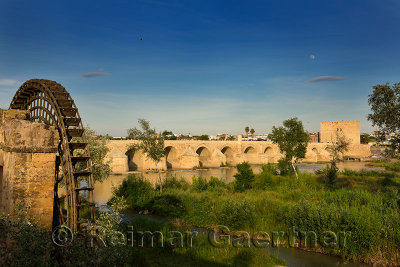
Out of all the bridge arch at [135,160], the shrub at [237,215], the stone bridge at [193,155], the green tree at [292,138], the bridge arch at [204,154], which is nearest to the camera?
the shrub at [237,215]

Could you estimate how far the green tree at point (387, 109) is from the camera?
1468 centimetres

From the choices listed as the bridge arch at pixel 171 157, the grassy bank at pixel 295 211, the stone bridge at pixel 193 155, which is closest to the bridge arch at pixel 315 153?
the stone bridge at pixel 193 155

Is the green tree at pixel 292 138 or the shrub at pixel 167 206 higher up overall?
the green tree at pixel 292 138

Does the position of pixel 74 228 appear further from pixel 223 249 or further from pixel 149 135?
pixel 149 135

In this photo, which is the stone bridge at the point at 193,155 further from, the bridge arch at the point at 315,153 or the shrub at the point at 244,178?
the shrub at the point at 244,178

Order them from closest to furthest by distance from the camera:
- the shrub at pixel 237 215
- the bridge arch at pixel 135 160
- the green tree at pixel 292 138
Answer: the shrub at pixel 237 215, the green tree at pixel 292 138, the bridge arch at pixel 135 160

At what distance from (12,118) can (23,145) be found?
1.03 metres

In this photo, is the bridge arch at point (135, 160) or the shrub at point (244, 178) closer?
the shrub at point (244, 178)

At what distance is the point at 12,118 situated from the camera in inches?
321

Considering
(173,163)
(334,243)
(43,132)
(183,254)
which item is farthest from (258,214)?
(173,163)

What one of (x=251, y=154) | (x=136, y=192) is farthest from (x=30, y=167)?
(x=251, y=154)

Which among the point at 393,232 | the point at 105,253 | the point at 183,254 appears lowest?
the point at 183,254
